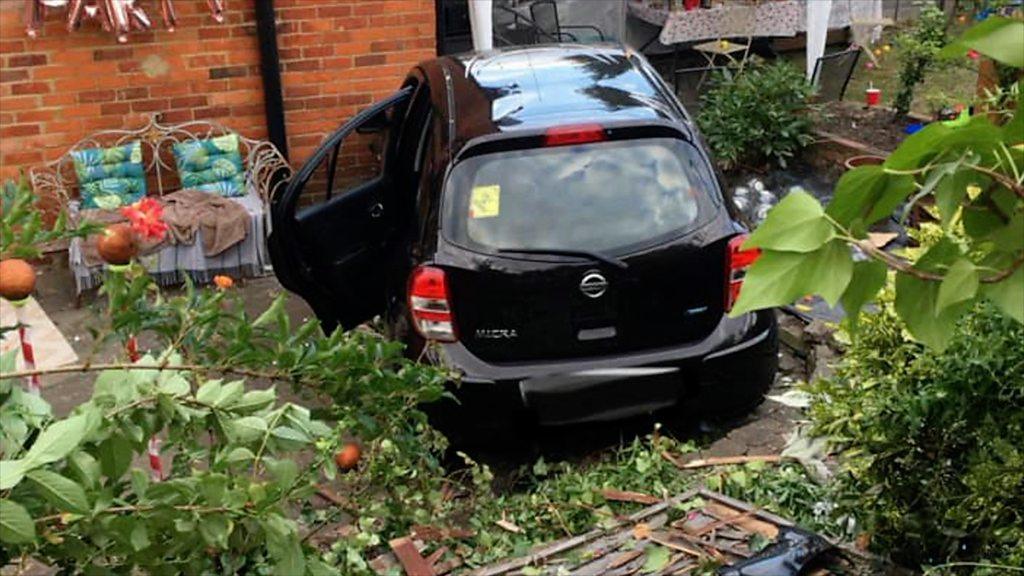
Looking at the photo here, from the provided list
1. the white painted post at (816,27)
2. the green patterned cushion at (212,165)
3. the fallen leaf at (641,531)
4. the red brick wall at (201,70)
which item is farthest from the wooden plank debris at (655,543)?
the white painted post at (816,27)

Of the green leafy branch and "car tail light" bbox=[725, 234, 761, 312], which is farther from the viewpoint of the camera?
"car tail light" bbox=[725, 234, 761, 312]

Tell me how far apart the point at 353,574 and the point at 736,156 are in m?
6.90

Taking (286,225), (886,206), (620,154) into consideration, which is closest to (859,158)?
(620,154)

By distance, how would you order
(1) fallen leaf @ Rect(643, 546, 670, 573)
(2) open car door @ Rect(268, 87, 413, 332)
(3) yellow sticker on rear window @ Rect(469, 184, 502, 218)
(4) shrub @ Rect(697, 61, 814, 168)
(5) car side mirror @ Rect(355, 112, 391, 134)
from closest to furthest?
(1) fallen leaf @ Rect(643, 546, 670, 573)
(3) yellow sticker on rear window @ Rect(469, 184, 502, 218)
(2) open car door @ Rect(268, 87, 413, 332)
(5) car side mirror @ Rect(355, 112, 391, 134)
(4) shrub @ Rect(697, 61, 814, 168)

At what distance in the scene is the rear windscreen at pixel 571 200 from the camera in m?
4.72

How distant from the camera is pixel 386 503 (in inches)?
153

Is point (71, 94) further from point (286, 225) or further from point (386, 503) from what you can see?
point (386, 503)

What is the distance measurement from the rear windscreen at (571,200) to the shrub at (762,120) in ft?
15.1

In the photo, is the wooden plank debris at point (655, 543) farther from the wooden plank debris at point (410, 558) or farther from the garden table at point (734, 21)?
the garden table at point (734, 21)

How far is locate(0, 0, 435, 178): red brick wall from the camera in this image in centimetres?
748

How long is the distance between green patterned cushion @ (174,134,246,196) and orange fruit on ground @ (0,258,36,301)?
6195 mm

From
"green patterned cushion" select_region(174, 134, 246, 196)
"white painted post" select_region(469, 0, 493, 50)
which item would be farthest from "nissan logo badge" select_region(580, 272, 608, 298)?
"white painted post" select_region(469, 0, 493, 50)

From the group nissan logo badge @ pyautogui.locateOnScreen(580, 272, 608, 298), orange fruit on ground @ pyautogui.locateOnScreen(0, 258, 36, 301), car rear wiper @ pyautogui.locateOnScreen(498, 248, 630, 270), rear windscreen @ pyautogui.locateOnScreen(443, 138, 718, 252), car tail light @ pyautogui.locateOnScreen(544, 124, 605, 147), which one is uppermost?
orange fruit on ground @ pyautogui.locateOnScreen(0, 258, 36, 301)

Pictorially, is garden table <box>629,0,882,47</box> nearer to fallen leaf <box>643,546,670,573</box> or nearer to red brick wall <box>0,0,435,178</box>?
red brick wall <box>0,0,435,178</box>
